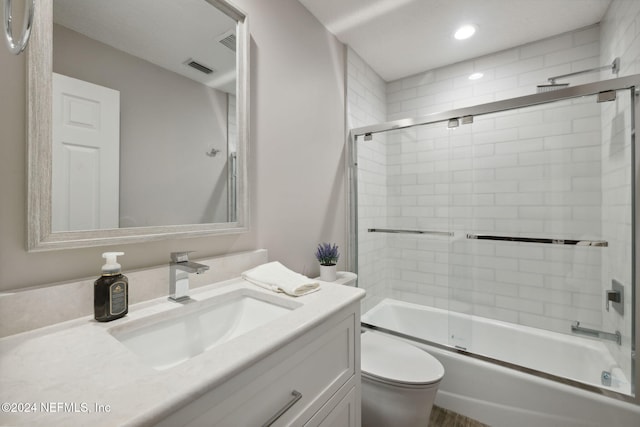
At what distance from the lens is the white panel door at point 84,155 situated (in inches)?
29.4

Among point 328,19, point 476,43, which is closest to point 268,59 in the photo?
point 328,19

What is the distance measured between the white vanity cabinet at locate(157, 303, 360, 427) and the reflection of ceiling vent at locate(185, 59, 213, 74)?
1031 millimetres

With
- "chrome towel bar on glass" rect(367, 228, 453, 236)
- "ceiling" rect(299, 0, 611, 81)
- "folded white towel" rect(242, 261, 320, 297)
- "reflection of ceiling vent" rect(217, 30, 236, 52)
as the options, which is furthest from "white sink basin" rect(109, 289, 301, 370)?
"ceiling" rect(299, 0, 611, 81)

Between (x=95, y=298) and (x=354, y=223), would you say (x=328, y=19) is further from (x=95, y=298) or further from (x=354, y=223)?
(x=95, y=298)

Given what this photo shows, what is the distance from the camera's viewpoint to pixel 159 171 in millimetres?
968

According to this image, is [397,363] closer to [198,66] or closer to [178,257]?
[178,257]

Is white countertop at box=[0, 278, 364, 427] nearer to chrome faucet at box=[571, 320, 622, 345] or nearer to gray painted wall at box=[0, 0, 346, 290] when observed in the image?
gray painted wall at box=[0, 0, 346, 290]

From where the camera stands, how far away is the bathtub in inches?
51.8

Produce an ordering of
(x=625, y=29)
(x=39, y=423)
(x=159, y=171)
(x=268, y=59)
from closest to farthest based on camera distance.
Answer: (x=39, y=423) < (x=159, y=171) < (x=268, y=59) < (x=625, y=29)

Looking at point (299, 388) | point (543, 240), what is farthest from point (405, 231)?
point (299, 388)

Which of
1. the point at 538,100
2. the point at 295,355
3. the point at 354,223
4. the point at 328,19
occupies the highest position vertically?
the point at 328,19

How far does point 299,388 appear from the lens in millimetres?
715

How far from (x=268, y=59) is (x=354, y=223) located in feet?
4.07

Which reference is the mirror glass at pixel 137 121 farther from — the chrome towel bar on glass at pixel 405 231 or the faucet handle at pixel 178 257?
the chrome towel bar on glass at pixel 405 231
